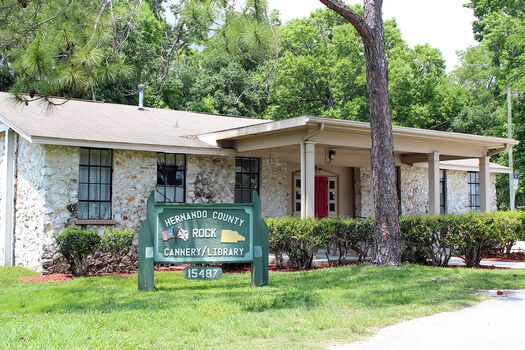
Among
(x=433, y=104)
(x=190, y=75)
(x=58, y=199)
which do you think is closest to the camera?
(x=58, y=199)

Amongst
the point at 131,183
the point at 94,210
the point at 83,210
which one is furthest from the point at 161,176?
the point at 83,210

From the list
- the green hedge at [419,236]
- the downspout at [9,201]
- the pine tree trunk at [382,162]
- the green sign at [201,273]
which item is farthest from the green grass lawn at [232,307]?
the downspout at [9,201]

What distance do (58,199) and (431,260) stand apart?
27.9 feet

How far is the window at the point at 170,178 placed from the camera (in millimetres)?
14422

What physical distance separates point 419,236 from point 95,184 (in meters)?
7.42

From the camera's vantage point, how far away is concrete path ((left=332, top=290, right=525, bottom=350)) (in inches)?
209

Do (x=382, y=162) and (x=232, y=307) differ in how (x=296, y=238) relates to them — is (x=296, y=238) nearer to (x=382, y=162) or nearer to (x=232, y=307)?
(x=382, y=162)

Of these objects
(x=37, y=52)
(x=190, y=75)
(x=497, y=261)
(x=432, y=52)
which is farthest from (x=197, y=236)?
(x=432, y=52)

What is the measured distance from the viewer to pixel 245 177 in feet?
52.2

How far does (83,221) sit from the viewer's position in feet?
42.6

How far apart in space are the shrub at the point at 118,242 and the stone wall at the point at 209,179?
238 cm

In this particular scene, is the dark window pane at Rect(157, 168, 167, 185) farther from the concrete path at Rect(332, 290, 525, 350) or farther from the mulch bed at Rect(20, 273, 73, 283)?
the concrete path at Rect(332, 290, 525, 350)

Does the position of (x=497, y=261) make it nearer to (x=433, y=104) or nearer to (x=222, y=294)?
(x=222, y=294)

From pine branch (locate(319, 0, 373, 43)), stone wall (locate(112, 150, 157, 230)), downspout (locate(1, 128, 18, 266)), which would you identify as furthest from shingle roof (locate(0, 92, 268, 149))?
pine branch (locate(319, 0, 373, 43))
